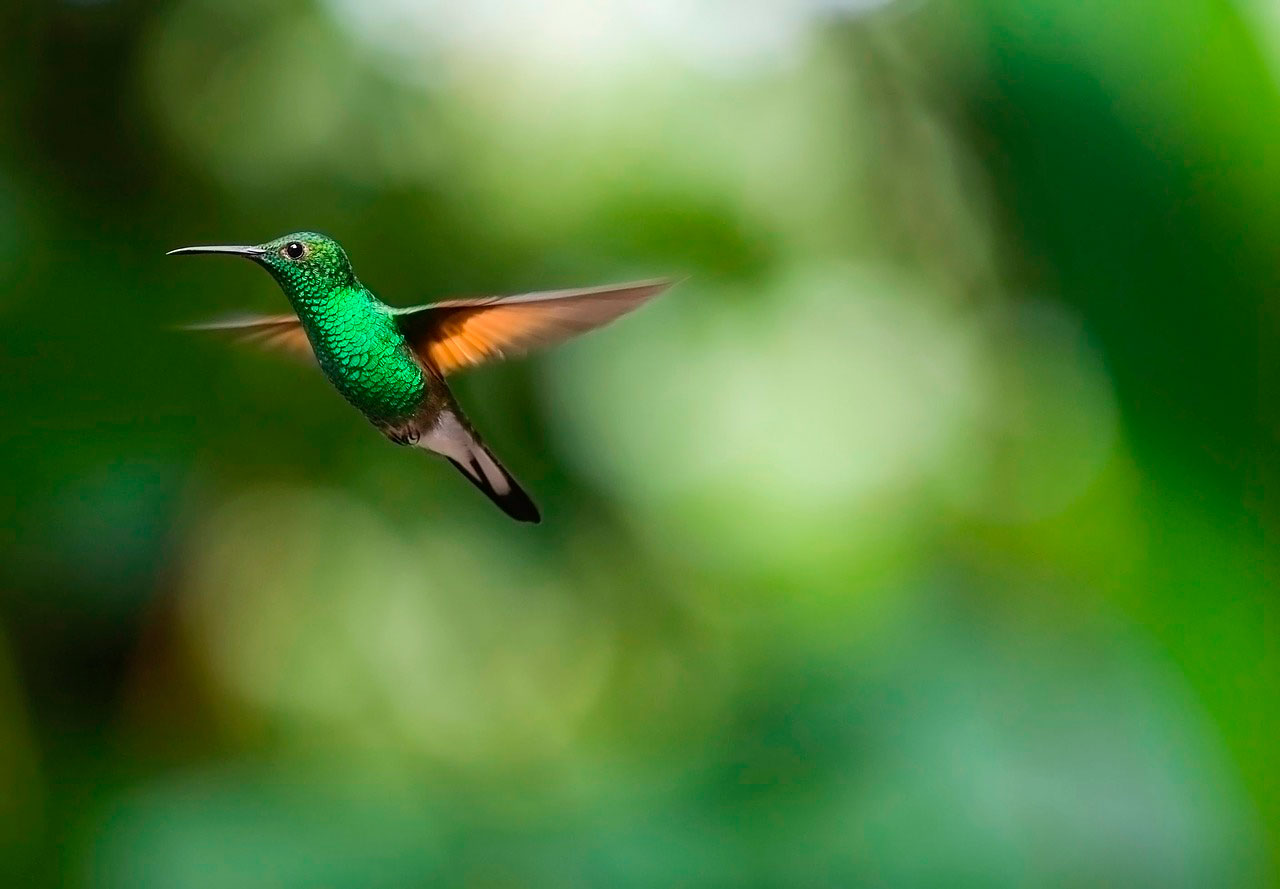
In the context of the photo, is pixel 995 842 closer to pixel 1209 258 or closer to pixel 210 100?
pixel 1209 258

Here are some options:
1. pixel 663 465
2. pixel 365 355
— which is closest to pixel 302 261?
pixel 365 355

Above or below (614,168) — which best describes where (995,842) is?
below

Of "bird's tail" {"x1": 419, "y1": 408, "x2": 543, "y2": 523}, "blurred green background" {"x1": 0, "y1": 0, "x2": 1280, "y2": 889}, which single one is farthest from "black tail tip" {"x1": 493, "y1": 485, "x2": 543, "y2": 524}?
"blurred green background" {"x1": 0, "y1": 0, "x2": 1280, "y2": 889}

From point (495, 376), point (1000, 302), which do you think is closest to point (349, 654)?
point (495, 376)

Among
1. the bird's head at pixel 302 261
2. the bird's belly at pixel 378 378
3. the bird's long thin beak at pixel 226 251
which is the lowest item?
the bird's belly at pixel 378 378

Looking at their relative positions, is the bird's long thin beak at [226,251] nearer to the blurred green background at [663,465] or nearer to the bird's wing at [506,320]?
the bird's wing at [506,320]

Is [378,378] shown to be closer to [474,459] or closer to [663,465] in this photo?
[474,459]

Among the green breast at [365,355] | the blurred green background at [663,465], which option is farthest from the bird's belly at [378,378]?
the blurred green background at [663,465]
